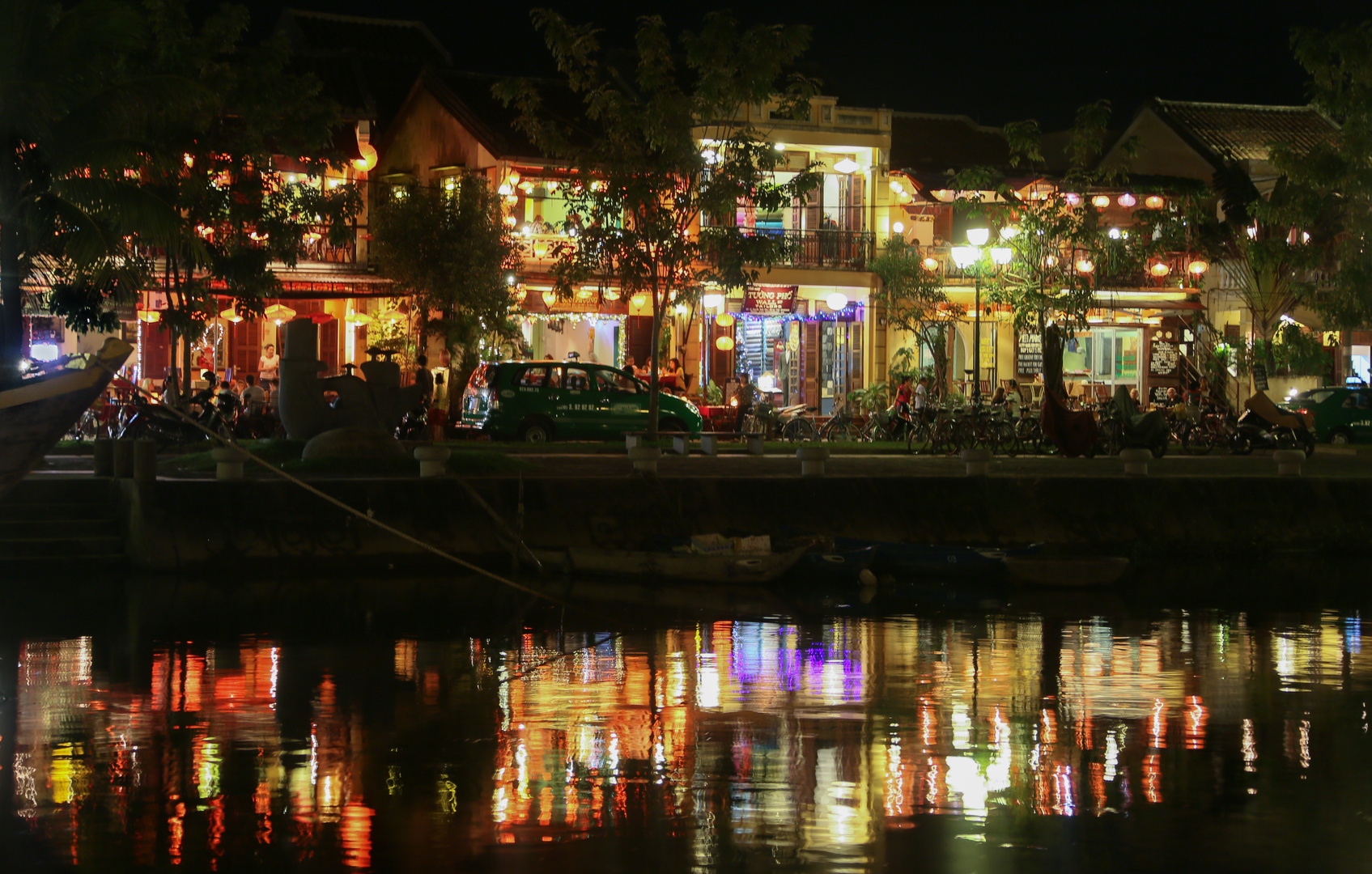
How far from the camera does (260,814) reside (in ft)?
22.9

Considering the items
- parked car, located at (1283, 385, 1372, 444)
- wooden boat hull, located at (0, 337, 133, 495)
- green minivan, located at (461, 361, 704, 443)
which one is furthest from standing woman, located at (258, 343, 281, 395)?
parked car, located at (1283, 385, 1372, 444)

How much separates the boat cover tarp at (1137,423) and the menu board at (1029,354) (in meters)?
13.5

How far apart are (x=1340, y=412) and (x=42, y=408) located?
28047 mm

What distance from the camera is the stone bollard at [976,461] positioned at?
57.0ft

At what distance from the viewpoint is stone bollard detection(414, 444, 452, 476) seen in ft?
53.3

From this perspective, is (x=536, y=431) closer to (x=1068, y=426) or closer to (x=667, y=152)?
(x=667, y=152)

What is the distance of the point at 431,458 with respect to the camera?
1627 centimetres

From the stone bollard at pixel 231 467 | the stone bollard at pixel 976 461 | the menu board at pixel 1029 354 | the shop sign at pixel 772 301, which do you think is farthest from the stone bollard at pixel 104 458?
the menu board at pixel 1029 354

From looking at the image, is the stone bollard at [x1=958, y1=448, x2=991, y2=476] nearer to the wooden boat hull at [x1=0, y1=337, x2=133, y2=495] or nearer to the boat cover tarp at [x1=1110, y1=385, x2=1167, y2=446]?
the boat cover tarp at [x1=1110, y1=385, x2=1167, y2=446]

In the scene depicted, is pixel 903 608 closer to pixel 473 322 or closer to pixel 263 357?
pixel 473 322

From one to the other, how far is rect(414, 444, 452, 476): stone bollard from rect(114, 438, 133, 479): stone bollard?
292cm

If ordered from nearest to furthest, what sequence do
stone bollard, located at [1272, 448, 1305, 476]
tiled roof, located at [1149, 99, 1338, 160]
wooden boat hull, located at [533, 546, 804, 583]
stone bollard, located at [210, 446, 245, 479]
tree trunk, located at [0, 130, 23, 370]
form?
wooden boat hull, located at [533, 546, 804, 583]
stone bollard, located at [210, 446, 245, 479]
tree trunk, located at [0, 130, 23, 370]
stone bollard, located at [1272, 448, 1305, 476]
tiled roof, located at [1149, 99, 1338, 160]

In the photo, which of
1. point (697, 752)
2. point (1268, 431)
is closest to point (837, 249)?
point (1268, 431)

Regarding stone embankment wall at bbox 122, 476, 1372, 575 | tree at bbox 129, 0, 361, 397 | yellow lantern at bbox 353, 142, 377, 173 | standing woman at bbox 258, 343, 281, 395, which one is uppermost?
yellow lantern at bbox 353, 142, 377, 173
